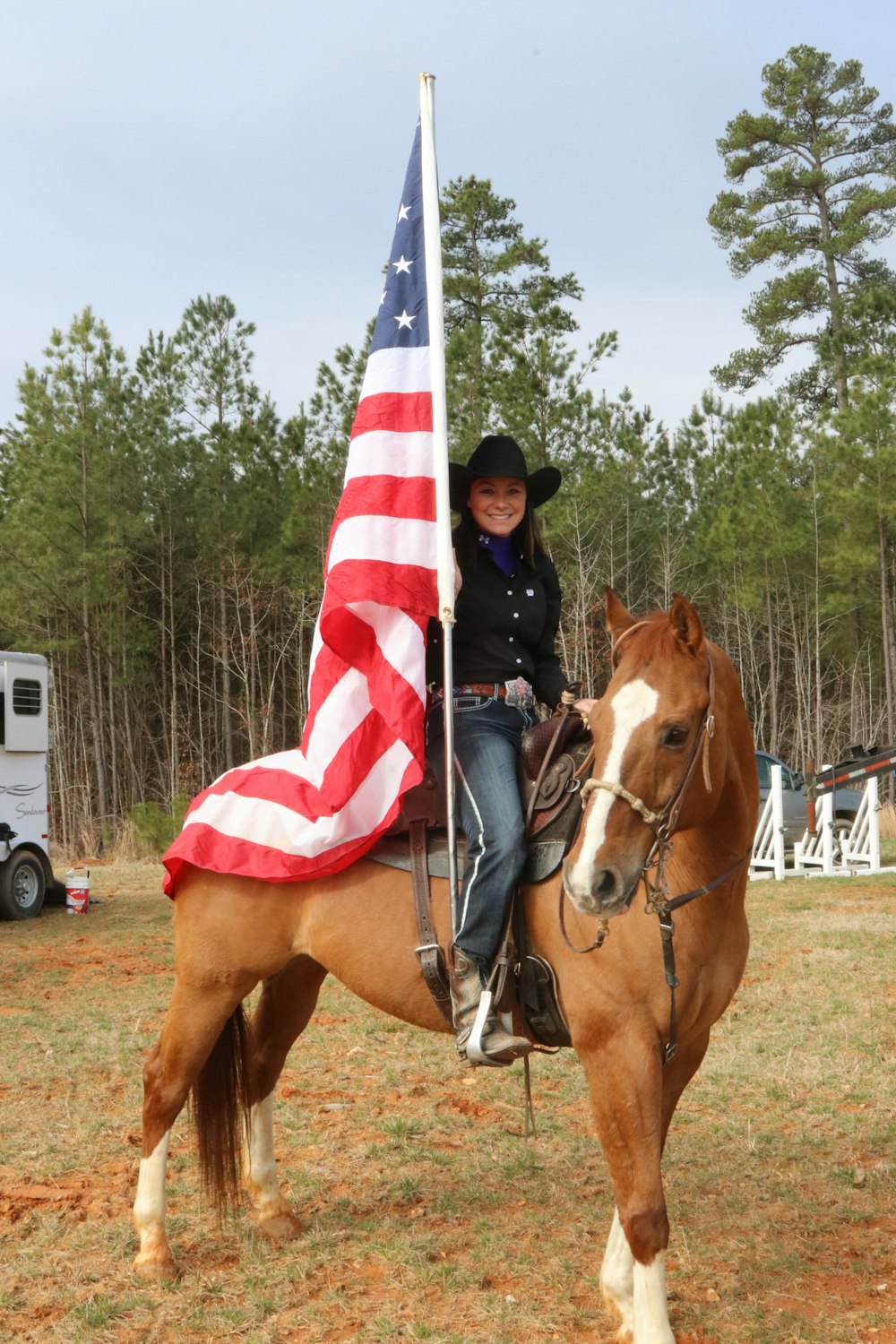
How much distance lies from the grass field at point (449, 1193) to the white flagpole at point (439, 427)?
53.6 inches

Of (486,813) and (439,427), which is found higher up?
(439,427)

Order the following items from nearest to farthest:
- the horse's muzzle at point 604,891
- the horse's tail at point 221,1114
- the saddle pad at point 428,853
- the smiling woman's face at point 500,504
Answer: the horse's muzzle at point 604,891
the saddle pad at point 428,853
the smiling woman's face at point 500,504
the horse's tail at point 221,1114

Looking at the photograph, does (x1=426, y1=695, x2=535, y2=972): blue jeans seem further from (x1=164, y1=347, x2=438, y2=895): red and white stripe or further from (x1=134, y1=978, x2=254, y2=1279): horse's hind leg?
(x1=134, y1=978, x2=254, y2=1279): horse's hind leg

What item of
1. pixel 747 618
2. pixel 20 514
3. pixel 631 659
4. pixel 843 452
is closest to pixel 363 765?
pixel 631 659

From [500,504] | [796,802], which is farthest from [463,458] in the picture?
[500,504]

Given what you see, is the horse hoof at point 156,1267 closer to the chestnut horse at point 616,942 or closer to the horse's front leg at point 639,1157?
the chestnut horse at point 616,942

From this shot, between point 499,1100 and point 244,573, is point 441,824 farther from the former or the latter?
point 244,573

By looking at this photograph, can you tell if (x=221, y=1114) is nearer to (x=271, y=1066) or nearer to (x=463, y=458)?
(x=271, y=1066)

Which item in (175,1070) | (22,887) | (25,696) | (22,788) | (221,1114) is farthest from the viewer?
(25,696)

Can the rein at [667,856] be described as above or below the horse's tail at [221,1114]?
above

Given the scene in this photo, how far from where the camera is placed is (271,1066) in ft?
14.3

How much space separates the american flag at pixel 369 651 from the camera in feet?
12.1

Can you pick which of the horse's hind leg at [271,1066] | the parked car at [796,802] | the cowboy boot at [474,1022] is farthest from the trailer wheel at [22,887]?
the parked car at [796,802]

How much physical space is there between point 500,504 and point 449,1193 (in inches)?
113
